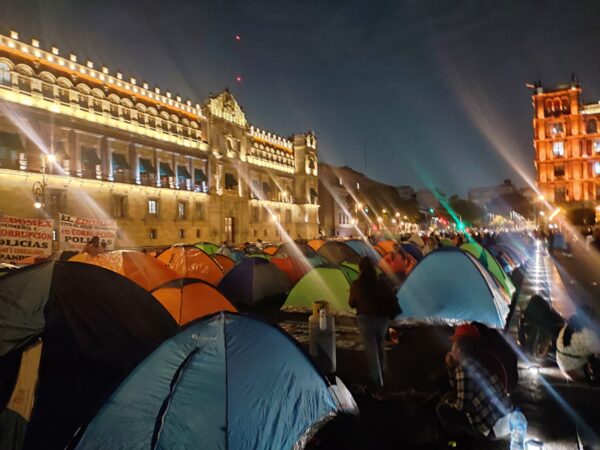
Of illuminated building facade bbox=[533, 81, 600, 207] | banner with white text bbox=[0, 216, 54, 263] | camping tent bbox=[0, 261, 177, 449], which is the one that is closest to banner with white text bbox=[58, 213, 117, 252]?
banner with white text bbox=[0, 216, 54, 263]

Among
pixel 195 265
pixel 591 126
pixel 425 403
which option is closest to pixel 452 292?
pixel 425 403

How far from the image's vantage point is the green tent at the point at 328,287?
36.7 ft

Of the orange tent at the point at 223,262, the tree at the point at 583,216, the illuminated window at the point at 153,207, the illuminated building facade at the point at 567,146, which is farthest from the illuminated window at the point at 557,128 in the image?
the orange tent at the point at 223,262

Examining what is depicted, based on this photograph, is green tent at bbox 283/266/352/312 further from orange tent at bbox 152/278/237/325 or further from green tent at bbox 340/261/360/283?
orange tent at bbox 152/278/237/325

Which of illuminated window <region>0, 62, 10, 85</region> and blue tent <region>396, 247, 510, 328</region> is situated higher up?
illuminated window <region>0, 62, 10, 85</region>

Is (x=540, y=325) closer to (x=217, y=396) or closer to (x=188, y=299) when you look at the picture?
(x=217, y=396)

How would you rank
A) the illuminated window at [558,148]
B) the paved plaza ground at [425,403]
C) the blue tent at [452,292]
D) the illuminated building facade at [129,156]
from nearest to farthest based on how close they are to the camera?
1. the paved plaza ground at [425,403]
2. the blue tent at [452,292]
3. the illuminated building facade at [129,156]
4. the illuminated window at [558,148]

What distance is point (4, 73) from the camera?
2914cm

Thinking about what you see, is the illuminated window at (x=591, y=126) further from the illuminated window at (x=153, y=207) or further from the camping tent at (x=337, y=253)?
the illuminated window at (x=153, y=207)

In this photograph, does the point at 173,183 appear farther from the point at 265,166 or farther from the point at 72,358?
the point at 72,358

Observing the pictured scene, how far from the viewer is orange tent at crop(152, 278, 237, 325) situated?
24.9 ft

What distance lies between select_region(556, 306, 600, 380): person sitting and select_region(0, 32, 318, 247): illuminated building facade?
27836 mm

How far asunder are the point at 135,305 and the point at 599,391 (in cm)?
626

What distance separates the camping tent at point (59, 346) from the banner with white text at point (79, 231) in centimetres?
827
